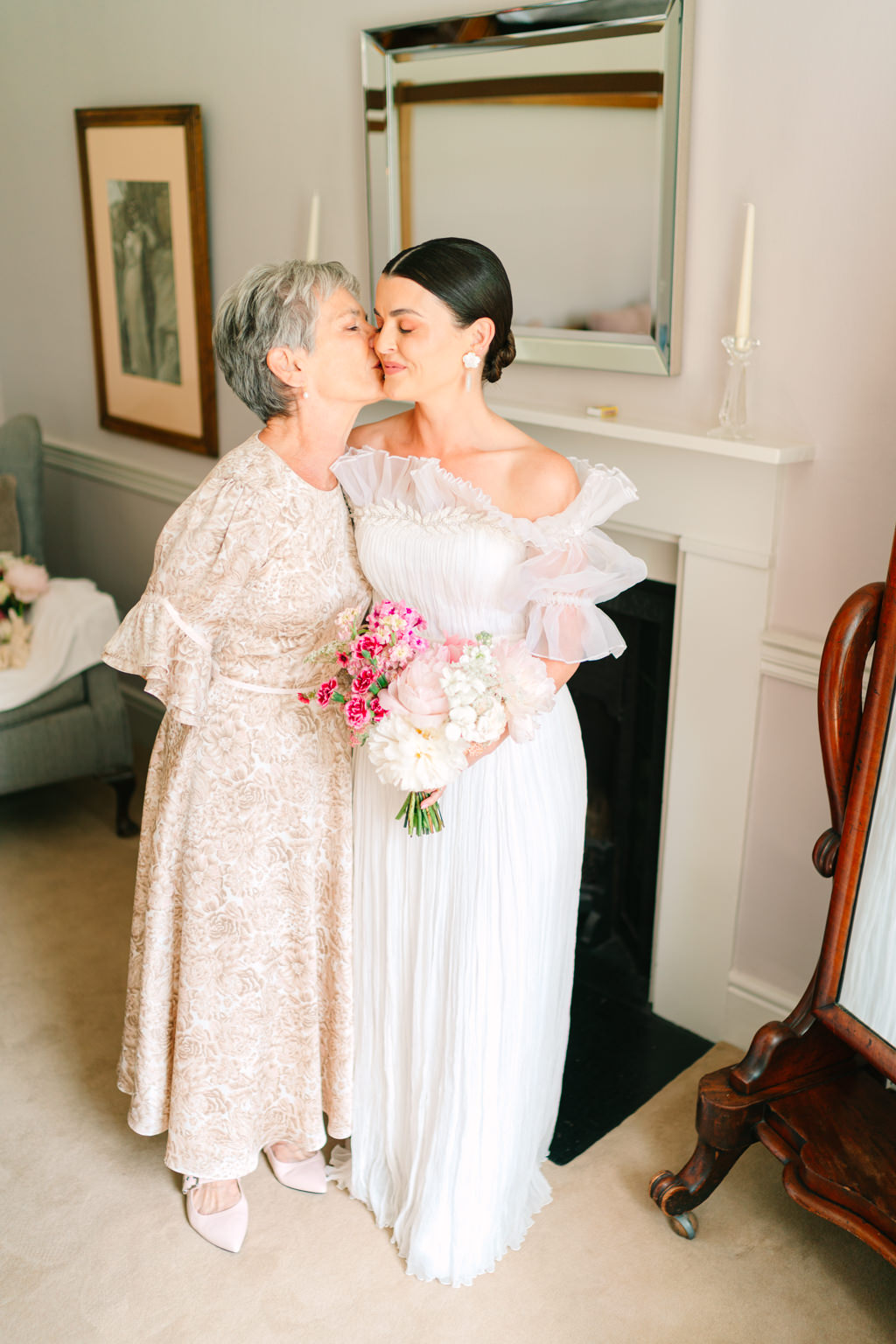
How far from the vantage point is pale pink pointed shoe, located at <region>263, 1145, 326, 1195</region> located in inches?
89.8

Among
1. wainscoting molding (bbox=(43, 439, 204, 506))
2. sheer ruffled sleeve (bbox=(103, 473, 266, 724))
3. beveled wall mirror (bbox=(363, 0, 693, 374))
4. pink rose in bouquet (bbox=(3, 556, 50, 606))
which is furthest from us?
wainscoting molding (bbox=(43, 439, 204, 506))

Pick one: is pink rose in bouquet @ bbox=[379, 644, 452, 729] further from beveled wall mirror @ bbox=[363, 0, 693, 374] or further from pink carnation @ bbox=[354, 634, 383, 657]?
beveled wall mirror @ bbox=[363, 0, 693, 374]

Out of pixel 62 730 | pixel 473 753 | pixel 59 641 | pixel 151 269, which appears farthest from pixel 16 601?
pixel 473 753

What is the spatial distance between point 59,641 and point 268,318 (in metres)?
1.91

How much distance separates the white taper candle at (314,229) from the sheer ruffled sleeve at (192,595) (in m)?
1.28

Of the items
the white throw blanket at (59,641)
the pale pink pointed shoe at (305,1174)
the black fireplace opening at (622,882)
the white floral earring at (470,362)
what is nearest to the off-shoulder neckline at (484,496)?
the white floral earring at (470,362)

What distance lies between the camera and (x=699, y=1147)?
2094 mm

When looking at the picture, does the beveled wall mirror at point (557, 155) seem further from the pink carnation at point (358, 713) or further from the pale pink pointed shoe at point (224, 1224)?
the pale pink pointed shoe at point (224, 1224)

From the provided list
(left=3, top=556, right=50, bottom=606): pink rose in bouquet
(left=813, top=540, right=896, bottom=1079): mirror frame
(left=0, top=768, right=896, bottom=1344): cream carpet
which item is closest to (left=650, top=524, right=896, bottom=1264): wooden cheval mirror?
(left=813, top=540, right=896, bottom=1079): mirror frame

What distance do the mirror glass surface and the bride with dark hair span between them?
474 millimetres

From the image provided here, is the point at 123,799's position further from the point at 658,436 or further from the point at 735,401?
the point at 735,401

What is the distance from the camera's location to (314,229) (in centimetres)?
298

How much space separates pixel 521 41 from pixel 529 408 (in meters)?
0.75

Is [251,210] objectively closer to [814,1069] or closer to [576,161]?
[576,161]
